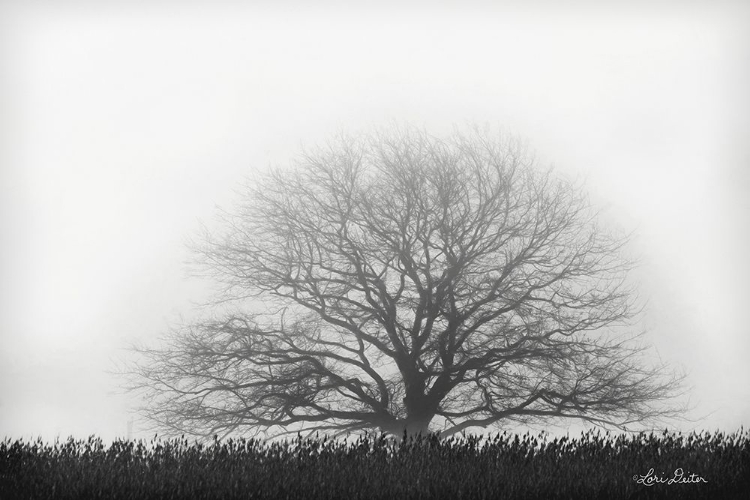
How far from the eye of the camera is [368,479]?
832cm

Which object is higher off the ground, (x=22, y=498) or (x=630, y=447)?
(x=630, y=447)

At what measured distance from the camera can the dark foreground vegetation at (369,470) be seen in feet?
25.8

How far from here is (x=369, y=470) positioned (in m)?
8.75

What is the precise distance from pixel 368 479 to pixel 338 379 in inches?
311

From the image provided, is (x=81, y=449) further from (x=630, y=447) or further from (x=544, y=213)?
(x=544, y=213)

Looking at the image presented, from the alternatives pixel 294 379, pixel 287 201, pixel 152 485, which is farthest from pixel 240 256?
pixel 152 485
